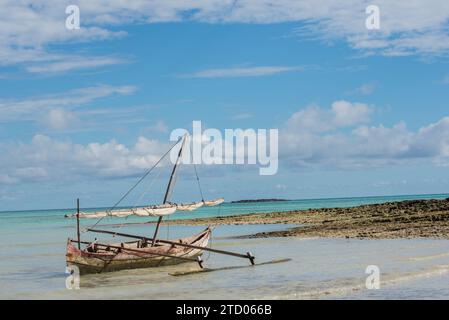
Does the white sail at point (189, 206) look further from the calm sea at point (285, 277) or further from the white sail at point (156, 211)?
the calm sea at point (285, 277)

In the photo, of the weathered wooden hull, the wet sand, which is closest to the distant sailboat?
the weathered wooden hull

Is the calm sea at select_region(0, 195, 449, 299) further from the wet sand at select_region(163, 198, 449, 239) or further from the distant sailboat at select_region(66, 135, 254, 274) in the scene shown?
the wet sand at select_region(163, 198, 449, 239)

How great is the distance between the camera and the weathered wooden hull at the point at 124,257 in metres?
26.7

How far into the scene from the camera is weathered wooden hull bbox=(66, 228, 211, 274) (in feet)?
87.6

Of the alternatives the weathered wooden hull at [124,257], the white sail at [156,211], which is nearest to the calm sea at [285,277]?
the weathered wooden hull at [124,257]

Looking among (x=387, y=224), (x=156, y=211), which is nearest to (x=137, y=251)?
(x=156, y=211)

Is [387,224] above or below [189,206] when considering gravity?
below

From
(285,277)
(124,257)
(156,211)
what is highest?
(156,211)

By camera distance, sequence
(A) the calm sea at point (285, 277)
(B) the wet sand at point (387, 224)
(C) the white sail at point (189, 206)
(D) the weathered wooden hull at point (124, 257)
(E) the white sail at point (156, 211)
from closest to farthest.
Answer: (A) the calm sea at point (285, 277), (D) the weathered wooden hull at point (124, 257), (E) the white sail at point (156, 211), (C) the white sail at point (189, 206), (B) the wet sand at point (387, 224)

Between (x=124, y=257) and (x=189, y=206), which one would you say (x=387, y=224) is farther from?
(x=124, y=257)

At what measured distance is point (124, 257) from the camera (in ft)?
90.8

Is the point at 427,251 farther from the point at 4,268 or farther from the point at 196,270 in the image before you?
the point at 4,268
